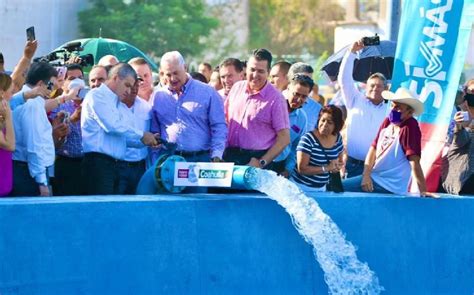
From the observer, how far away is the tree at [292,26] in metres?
89.7

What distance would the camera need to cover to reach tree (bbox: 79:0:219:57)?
64.2m

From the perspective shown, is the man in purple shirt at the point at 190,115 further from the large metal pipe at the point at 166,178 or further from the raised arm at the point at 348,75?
the raised arm at the point at 348,75

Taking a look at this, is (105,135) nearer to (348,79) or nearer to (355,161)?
(348,79)

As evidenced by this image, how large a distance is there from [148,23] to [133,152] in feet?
185

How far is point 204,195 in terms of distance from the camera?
8.45m

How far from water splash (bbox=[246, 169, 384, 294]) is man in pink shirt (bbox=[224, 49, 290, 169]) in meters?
1.60

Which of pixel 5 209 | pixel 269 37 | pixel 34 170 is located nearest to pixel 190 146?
pixel 34 170

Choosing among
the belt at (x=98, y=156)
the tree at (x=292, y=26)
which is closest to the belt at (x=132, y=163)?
the belt at (x=98, y=156)

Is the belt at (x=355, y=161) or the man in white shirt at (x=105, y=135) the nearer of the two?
the man in white shirt at (x=105, y=135)

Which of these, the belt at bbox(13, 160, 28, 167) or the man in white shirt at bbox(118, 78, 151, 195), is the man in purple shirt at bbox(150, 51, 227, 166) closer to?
the man in white shirt at bbox(118, 78, 151, 195)

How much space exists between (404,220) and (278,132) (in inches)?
58.9

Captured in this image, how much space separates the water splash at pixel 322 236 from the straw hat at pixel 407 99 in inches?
62.9

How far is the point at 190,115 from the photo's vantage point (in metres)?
9.84

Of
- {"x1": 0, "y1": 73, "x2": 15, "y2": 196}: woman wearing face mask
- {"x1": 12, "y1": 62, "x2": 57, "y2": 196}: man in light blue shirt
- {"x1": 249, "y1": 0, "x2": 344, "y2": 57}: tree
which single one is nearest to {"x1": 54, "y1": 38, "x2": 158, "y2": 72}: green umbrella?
{"x1": 12, "y1": 62, "x2": 57, "y2": 196}: man in light blue shirt
